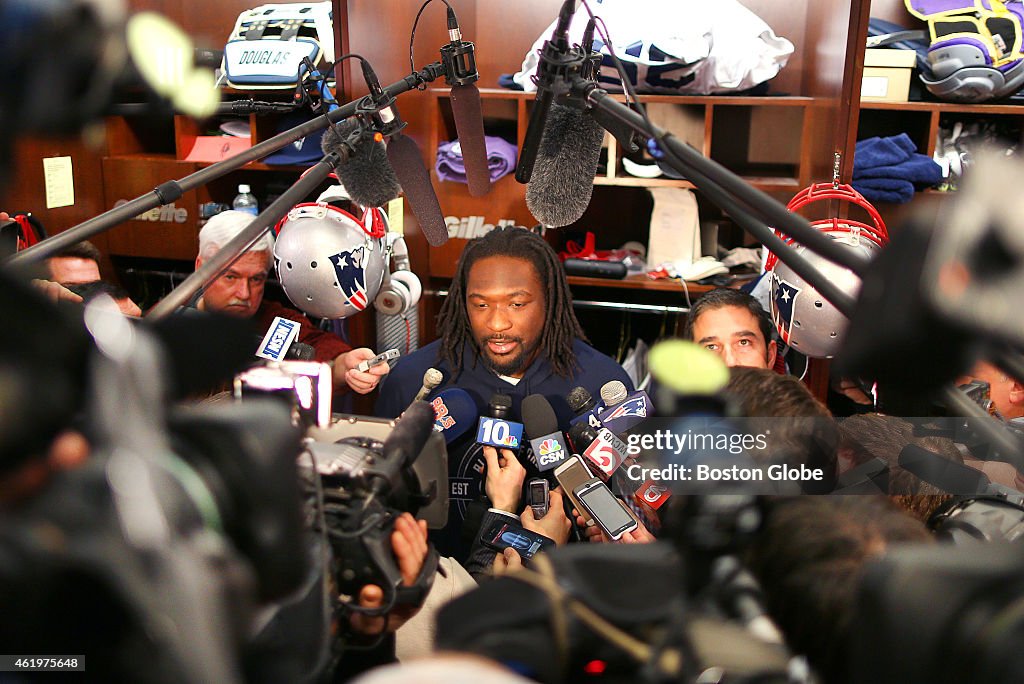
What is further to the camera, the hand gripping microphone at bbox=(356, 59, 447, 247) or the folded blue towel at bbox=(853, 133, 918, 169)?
the folded blue towel at bbox=(853, 133, 918, 169)

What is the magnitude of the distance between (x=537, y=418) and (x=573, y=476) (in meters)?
0.25

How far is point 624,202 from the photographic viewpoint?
2883 millimetres

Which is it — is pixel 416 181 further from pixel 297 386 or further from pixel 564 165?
pixel 297 386

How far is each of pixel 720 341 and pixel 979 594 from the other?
47.9 inches

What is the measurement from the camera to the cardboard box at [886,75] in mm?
2248

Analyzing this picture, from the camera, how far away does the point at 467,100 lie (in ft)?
4.36

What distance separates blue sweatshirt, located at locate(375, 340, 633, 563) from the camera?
158 cm

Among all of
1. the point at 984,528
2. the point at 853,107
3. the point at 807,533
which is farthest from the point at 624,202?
the point at 807,533

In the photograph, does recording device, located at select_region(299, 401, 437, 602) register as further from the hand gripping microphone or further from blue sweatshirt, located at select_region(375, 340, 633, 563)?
blue sweatshirt, located at select_region(375, 340, 633, 563)

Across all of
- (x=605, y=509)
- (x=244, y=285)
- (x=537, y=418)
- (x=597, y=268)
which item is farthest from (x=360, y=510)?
(x=597, y=268)

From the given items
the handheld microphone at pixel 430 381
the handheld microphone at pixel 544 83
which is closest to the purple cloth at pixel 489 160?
the handheld microphone at pixel 430 381

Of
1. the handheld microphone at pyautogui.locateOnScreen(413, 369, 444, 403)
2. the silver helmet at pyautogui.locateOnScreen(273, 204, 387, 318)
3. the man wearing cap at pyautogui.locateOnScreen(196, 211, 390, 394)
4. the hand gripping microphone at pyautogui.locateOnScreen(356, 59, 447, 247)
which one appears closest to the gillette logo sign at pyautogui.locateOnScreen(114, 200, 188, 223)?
the man wearing cap at pyautogui.locateOnScreen(196, 211, 390, 394)

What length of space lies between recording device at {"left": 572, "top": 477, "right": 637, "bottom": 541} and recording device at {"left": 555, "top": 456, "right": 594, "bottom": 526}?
1cm

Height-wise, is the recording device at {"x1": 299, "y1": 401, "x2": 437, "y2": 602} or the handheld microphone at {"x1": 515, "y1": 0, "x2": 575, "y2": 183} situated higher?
the handheld microphone at {"x1": 515, "y1": 0, "x2": 575, "y2": 183}
